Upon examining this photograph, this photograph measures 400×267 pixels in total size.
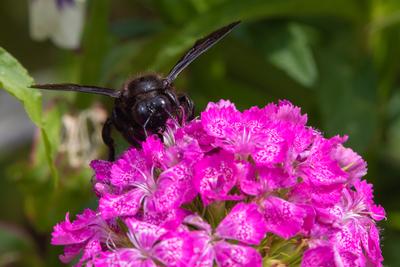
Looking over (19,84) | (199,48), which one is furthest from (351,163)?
(19,84)

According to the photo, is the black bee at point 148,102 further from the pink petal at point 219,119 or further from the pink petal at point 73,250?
the pink petal at point 73,250

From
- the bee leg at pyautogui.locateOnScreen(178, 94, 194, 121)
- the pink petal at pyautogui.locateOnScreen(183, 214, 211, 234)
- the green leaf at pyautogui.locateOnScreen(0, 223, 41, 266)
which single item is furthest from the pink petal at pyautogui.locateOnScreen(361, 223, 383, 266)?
the green leaf at pyautogui.locateOnScreen(0, 223, 41, 266)

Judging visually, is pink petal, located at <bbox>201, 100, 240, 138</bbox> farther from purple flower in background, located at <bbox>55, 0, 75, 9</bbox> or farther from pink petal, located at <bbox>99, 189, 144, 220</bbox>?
purple flower in background, located at <bbox>55, 0, 75, 9</bbox>

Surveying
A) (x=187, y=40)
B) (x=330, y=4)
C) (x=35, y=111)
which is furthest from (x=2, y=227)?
(x=330, y=4)

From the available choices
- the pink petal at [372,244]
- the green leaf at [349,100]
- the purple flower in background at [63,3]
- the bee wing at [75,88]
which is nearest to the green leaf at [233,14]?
the green leaf at [349,100]

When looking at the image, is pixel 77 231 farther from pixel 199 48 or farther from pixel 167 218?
pixel 199 48

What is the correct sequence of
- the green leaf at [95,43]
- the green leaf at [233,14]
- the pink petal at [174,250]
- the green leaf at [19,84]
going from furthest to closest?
the green leaf at [95,43] < the green leaf at [233,14] < the green leaf at [19,84] < the pink petal at [174,250]
